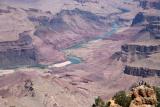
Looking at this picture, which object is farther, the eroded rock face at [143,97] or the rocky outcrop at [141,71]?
the rocky outcrop at [141,71]

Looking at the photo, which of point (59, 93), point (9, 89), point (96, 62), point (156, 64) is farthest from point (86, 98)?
point (96, 62)

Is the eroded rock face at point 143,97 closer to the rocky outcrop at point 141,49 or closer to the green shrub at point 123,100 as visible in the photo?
the green shrub at point 123,100

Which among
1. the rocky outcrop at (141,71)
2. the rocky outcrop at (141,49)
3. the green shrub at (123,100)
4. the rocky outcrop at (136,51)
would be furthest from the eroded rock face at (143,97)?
the rocky outcrop at (141,49)

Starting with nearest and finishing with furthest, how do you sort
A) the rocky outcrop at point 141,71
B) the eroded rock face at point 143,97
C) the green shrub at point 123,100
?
the eroded rock face at point 143,97 < the green shrub at point 123,100 < the rocky outcrop at point 141,71

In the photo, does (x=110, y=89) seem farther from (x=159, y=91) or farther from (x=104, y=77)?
(x=159, y=91)

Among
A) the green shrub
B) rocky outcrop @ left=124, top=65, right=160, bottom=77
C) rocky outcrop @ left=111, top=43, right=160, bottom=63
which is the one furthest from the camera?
rocky outcrop @ left=111, top=43, right=160, bottom=63

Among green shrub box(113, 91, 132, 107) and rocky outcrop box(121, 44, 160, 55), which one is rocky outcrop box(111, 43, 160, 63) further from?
green shrub box(113, 91, 132, 107)

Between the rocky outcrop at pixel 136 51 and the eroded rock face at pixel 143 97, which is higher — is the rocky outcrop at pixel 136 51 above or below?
below

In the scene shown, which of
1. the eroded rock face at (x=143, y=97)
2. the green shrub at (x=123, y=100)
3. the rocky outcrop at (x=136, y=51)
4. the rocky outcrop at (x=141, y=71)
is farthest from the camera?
the rocky outcrop at (x=136, y=51)

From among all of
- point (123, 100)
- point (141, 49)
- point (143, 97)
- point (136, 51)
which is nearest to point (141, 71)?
point (141, 49)

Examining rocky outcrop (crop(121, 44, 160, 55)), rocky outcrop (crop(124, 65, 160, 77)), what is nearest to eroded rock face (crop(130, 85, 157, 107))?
rocky outcrop (crop(124, 65, 160, 77))

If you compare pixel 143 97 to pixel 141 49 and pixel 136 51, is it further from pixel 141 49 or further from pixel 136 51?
pixel 136 51

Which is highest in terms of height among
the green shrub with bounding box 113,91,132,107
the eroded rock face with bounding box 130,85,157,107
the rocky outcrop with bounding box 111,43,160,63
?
the eroded rock face with bounding box 130,85,157,107

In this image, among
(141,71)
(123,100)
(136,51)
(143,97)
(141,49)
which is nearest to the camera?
(143,97)
